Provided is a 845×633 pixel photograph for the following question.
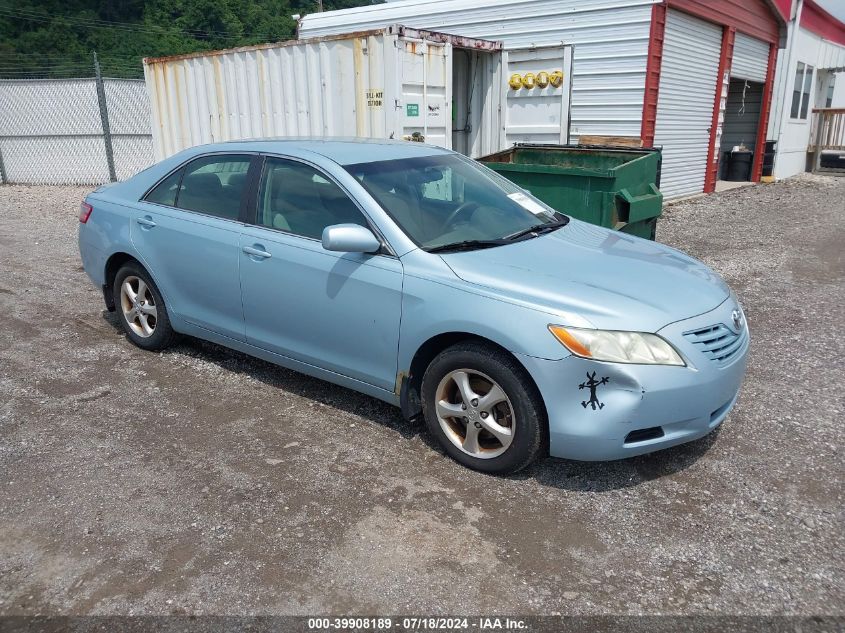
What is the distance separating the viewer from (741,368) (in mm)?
3574

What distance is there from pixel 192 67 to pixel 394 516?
363 inches

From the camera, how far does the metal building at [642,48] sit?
12.0m

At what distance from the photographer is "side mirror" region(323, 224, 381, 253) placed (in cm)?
367

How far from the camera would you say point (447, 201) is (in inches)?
166

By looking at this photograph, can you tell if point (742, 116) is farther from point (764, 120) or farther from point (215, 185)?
point (215, 185)

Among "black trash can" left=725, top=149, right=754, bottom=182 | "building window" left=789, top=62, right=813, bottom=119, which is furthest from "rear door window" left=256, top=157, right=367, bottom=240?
"building window" left=789, top=62, right=813, bottom=119

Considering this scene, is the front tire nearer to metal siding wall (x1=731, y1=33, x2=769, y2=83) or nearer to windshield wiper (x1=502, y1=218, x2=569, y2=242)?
windshield wiper (x1=502, y1=218, x2=569, y2=242)

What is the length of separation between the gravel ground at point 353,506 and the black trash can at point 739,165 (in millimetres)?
14993

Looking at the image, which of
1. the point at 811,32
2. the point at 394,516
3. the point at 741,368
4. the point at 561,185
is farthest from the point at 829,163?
the point at 394,516

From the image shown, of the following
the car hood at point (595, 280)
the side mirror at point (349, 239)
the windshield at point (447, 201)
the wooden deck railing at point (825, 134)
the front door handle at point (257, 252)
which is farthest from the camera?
the wooden deck railing at point (825, 134)

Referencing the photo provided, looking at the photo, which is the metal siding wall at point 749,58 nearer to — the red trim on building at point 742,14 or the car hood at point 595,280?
the red trim on building at point 742,14

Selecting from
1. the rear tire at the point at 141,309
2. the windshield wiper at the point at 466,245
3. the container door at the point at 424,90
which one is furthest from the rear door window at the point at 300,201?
the container door at the point at 424,90

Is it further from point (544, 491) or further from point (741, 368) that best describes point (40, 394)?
point (741, 368)

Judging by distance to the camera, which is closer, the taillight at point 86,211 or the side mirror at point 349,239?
the side mirror at point 349,239
